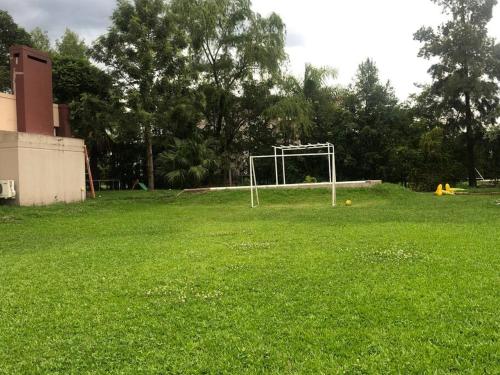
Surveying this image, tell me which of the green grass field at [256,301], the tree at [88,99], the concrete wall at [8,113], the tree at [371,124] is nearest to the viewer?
the green grass field at [256,301]

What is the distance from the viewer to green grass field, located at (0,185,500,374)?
330 cm

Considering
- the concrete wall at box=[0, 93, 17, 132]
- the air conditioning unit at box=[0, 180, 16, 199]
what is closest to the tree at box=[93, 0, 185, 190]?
the concrete wall at box=[0, 93, 17, 132]

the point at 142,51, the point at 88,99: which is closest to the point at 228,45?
the point at 142,51

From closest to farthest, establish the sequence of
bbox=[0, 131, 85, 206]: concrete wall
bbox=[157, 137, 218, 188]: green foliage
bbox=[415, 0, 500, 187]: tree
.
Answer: bbox=[0, 131, 85, 206]: concrete wall → bbox=[157, 137, 218, 188]: green foliage → bbox=[415, 0, 500, 187]: tree

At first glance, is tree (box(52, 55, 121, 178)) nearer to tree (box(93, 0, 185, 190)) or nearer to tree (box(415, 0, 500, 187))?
tree (box(93, 0, 185, 190))

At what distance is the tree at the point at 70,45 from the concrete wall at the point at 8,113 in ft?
51.8

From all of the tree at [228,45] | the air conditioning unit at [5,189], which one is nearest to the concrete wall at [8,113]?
the air conditioning unit at [5,189]

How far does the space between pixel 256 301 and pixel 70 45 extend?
3088 cm

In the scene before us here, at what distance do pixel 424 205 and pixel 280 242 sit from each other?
8.11 m

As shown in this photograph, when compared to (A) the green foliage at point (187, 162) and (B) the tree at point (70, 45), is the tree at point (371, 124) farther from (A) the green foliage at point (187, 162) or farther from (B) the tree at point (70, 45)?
(B) the tree at point (70, 45)

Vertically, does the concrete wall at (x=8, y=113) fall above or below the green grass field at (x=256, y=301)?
above

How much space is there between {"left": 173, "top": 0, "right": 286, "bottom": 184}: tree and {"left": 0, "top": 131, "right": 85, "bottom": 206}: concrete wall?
341 inches

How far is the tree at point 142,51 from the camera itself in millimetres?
21219

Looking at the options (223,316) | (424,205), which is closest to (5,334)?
(223,316)
